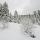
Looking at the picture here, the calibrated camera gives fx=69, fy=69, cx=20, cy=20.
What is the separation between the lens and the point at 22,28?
3.68 meters

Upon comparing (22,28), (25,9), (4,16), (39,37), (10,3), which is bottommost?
(39,37)

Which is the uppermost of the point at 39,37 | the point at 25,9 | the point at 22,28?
the point at 25,9

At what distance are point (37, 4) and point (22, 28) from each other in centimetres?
228

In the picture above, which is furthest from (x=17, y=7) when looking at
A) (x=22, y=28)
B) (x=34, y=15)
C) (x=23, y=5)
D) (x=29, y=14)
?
(x=22, y=28)

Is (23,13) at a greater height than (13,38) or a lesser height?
greater

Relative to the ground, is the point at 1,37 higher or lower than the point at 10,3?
lower

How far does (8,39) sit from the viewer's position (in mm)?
2691

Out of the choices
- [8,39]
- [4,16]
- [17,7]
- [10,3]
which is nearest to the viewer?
[8,39]

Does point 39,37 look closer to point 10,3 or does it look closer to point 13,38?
point 13,38

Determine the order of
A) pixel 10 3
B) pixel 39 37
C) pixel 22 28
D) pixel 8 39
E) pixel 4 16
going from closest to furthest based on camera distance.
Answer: pixel 8 39 → pixel 39 37 → pixel 22 28 → pixel 4 16 → pixel 10 3

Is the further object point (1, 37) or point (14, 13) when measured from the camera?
point (14, 13)

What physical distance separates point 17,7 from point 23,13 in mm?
655

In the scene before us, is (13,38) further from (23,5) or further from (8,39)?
(23,5)

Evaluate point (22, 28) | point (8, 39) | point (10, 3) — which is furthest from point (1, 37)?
point (10, 3)
